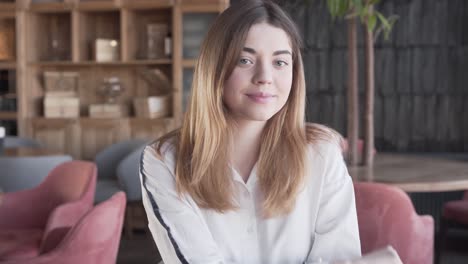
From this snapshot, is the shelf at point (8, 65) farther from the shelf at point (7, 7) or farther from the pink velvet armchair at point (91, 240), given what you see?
the pink velvet armchair at point (91, 240)

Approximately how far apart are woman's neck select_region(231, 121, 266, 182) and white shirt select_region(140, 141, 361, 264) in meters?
0.03

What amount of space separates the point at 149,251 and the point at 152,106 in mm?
1293

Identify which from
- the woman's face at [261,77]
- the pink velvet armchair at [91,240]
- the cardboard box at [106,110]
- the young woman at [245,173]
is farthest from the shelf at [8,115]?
the woman's face at [261,77]

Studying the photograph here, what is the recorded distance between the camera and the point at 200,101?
49.0 inches

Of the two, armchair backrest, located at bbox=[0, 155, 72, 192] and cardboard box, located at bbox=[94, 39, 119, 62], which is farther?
cardboard box, located at bbox=[94, 39, 119, 62]

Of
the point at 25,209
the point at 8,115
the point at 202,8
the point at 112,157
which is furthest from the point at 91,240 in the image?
the point at 8,115

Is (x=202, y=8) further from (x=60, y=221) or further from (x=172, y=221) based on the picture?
(x=172, y=221)

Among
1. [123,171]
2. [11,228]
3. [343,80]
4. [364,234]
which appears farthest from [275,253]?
[343,80]

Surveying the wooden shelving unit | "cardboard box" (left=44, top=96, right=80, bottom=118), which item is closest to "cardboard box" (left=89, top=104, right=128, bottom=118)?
the wooden shelving unit

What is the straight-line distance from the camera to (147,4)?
15.8ft

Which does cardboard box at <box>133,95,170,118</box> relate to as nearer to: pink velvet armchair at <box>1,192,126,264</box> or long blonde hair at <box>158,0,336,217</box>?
pink velvet armchair at <box>1,192,126,264</box>

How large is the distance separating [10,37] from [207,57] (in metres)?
4.57

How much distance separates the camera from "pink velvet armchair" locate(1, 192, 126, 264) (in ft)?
5.97

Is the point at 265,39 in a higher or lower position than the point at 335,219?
higher
